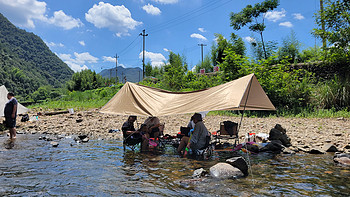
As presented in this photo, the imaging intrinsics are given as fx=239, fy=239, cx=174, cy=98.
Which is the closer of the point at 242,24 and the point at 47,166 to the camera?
the point at 47,166

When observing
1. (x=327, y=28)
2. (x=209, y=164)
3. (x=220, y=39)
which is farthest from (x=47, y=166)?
(x=220, y=39)

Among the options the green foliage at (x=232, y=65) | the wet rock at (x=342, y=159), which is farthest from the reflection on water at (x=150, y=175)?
the green foliage at (x=232, y=65)

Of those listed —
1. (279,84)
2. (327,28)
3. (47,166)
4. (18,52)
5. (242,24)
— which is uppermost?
(18,52)

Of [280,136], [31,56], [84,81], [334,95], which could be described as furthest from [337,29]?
[31,56]

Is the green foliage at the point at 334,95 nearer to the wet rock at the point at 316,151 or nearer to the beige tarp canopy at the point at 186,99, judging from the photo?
the wet rock at the point at 316,151

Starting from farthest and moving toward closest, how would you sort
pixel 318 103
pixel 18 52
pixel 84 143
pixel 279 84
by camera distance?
pixel 18 52 < pixel 279 84 < pixel 318 103 < pixel 84 143

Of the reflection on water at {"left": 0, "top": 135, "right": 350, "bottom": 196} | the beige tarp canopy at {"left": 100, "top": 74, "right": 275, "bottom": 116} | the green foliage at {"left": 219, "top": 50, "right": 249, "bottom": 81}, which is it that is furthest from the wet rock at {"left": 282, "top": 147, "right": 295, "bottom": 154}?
the green foliage at {"left": 219, "top": 50, "right": 249, "bottom": 81}

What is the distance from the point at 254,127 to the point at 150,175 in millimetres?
6800

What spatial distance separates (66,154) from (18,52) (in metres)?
161

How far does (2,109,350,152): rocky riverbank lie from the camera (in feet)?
26.6

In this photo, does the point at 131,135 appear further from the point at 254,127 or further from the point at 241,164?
the point at 254,127

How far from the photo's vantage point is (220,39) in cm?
3009

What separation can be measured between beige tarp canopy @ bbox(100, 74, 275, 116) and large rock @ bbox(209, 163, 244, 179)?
4.46 feet

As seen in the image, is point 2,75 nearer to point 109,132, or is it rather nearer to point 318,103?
point 109,132
